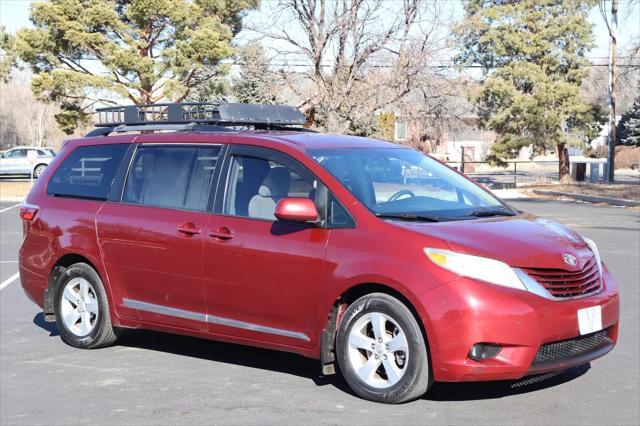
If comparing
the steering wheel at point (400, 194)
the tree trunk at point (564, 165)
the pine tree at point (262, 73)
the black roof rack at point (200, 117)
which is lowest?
the tree trunk at point (564, 165)

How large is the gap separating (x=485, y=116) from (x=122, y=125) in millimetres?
35037

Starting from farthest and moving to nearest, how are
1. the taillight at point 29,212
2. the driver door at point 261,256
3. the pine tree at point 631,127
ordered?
the pine tree at point 631,127, the taillight at point 29,212, the driver door at point 261,256

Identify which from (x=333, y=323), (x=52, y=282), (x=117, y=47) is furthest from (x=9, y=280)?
(x=117, y=47)

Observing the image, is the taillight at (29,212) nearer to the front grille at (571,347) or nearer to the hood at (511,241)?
the hood at (511,241)

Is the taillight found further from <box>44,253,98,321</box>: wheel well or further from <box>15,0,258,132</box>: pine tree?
<box>15,0,258,132</box>: pine tree

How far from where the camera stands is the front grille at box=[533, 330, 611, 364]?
5.54 m

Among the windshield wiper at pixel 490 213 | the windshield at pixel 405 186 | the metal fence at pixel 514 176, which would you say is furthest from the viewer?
the metal fence at pixel 514 176

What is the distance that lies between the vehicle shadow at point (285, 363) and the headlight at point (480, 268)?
925mm

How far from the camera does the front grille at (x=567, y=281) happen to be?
5.52m

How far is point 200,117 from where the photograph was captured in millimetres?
7477

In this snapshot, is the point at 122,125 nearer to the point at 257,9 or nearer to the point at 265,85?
the point at 265,85

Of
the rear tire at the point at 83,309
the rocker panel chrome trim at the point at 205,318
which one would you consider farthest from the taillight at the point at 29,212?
the rocker panel chrome trim at the point at 205,318

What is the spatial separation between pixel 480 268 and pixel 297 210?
1.28 m

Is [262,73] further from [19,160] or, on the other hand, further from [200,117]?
[200,117]
